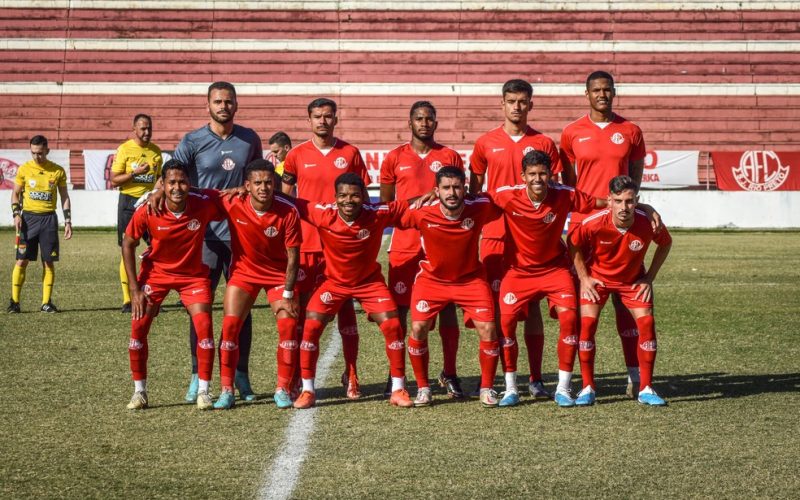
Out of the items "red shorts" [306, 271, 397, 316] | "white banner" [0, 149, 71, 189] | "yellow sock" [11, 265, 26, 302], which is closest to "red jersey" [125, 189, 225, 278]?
"red shorts" [306, 271, 397, 316]

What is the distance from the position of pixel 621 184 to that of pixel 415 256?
1.52m

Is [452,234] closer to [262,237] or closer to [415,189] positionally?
[415,189]

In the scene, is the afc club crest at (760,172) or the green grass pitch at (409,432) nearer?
the green grass pitch at (409,432)

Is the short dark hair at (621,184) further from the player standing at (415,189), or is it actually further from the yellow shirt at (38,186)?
the yellow shirt at (38,186)

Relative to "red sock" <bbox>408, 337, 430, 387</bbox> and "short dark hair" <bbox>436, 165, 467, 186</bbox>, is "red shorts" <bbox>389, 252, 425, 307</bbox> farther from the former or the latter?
"short dark hair" <bbox>436, 165, 467, 186</bbox>

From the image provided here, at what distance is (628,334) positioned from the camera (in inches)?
285

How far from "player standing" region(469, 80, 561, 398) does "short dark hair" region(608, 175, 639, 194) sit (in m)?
0.60

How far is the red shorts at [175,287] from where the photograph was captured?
271 inches

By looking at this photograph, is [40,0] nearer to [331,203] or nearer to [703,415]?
[331,203]

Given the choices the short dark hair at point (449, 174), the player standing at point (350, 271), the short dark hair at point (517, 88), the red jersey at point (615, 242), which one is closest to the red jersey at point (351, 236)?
the player standing at point (350, 271)

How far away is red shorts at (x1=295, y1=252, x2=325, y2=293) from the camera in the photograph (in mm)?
7340

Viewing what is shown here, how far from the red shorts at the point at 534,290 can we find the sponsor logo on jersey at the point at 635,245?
454 millimetres

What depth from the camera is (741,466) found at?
5230mm

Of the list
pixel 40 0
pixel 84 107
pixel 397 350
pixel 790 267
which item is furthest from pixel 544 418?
pixel 40 0
